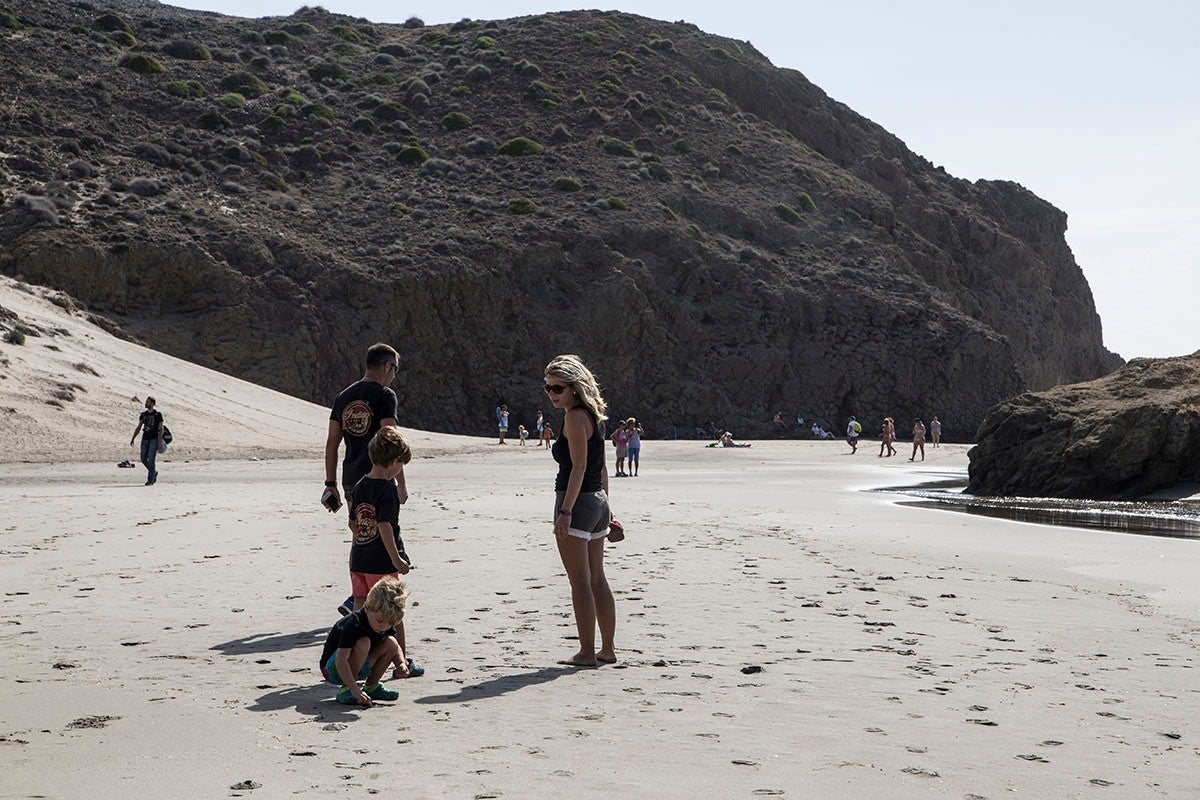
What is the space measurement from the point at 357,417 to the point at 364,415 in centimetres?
4

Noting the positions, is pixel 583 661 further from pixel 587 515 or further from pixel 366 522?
pixel 366 522

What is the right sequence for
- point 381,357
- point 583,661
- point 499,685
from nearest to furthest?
point 499,685 < point 583,661 < point 381,357

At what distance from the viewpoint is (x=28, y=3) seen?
72.4 metres

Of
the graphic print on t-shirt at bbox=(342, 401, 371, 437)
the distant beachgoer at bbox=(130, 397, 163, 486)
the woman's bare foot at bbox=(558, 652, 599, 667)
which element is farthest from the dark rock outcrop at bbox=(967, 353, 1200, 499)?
the graphic print on t-shirt at bbox=(342, 401, 371, 437)

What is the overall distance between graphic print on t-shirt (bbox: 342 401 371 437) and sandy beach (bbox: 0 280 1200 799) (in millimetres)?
1287

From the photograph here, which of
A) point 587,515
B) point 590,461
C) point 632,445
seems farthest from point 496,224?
point 587,515

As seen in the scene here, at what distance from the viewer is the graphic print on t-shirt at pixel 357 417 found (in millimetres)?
6777

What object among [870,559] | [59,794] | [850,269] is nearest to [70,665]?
[59,794]

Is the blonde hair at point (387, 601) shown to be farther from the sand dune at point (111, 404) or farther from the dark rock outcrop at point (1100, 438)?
the sand dune at point (111, 404)

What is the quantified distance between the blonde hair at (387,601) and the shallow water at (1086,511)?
12.7 m

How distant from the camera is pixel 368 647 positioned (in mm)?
5648

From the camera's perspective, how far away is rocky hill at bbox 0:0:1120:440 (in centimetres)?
5241

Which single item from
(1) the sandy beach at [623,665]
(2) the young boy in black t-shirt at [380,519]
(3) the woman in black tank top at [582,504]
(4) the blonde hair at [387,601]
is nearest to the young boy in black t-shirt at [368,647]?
(4) the blonde hair at [387,601]

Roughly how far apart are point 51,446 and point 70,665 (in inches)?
939
